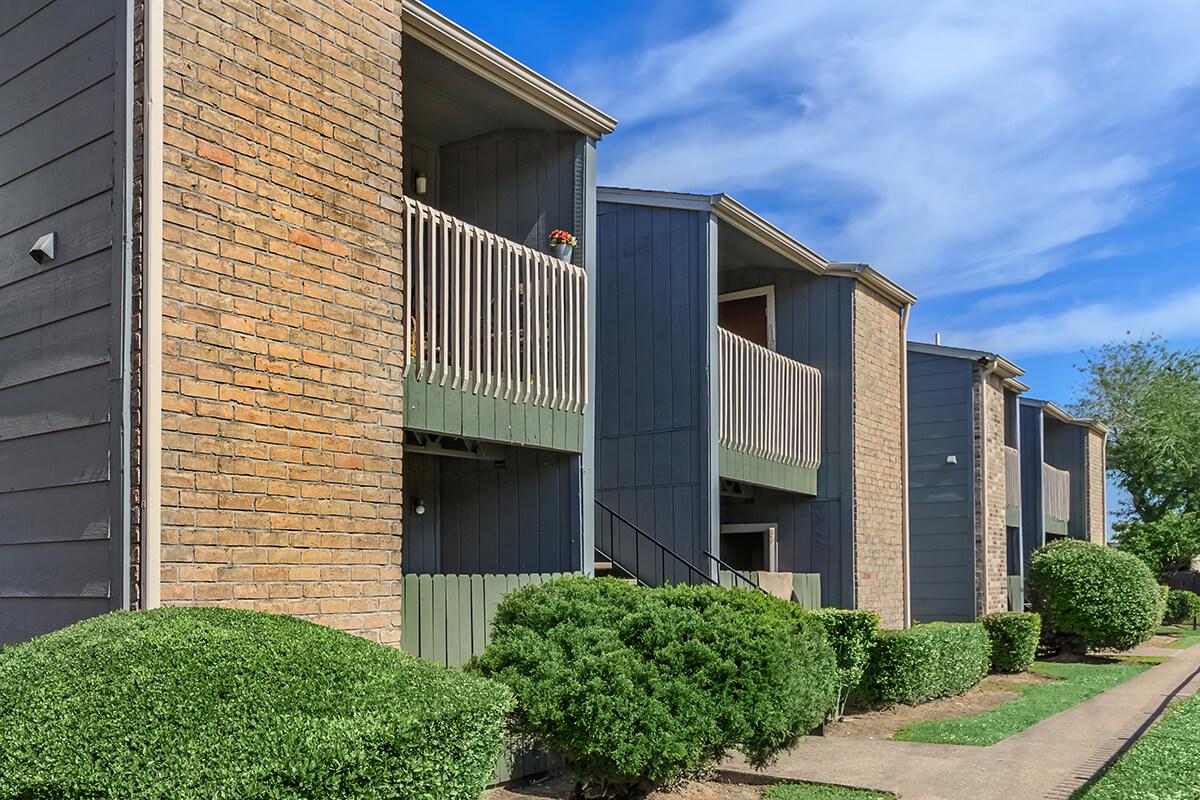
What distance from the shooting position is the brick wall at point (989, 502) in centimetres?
1970

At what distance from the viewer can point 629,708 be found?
7.23 metres

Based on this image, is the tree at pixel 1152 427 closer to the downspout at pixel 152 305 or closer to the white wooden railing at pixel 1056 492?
the white wooden railing at pixel 1056 492

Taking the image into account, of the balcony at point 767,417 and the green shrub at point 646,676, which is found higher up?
the balcony at point 767,417

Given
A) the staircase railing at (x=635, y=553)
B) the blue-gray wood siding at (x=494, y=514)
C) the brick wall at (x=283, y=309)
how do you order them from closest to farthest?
the brick wall at (x=283, y=309), the blue-gray wood siding at (x=494, y=514), the staircase railing at (x=635, y=553)

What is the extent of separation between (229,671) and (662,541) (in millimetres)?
8088

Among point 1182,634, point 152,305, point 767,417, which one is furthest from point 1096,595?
point 152,305

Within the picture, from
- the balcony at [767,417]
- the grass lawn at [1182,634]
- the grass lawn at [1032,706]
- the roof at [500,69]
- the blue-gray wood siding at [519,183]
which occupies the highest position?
the roof at [500,69]

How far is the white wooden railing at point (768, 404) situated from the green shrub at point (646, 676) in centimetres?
508

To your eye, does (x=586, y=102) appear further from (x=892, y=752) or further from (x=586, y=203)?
(x=892, y=752)

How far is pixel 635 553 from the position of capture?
12711mm

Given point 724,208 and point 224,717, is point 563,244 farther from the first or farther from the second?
point 224,717

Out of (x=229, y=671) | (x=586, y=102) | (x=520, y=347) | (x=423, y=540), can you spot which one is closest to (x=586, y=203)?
(x=586, y=102)

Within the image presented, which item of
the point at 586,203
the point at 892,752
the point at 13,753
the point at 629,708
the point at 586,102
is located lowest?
the point at 892,752

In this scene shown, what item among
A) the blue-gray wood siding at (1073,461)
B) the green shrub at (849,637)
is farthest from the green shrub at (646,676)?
the blue-gray wood siding at (1073,461)
